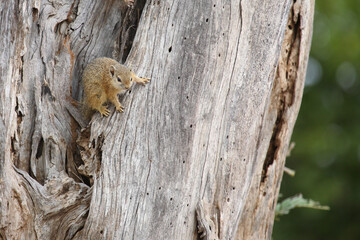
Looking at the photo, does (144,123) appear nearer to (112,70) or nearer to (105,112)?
(105,112)

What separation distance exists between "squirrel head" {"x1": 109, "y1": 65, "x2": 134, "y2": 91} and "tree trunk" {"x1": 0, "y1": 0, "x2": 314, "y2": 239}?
0.09m

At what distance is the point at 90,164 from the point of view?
5035 millimetres

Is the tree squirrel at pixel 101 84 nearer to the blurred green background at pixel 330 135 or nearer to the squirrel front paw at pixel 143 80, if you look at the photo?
the squirrel front paw at pixel 143 80

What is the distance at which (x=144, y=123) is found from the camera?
16.4ft

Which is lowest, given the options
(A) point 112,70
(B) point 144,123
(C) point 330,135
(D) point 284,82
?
(B) point 144,123

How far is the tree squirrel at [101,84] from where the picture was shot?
208 inches

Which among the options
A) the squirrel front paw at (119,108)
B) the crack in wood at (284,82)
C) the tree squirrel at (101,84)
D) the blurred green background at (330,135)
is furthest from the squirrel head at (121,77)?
the blurred green background at (330,135)

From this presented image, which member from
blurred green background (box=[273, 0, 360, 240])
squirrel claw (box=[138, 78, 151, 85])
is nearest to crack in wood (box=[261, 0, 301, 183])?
squirrel claw (box=[138, 78, 151, 85])

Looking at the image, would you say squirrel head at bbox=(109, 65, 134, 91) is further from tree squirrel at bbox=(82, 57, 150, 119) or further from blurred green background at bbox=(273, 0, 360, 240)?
blurred green background at bbox=(273, 0, 360, 240)

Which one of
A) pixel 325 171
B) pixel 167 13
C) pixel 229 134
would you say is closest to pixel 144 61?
pixel 167 13

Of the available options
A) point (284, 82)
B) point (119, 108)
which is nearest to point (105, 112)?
point (119, 108)

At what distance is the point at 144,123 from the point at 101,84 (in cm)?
74

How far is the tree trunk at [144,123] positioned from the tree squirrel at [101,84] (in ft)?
0.48

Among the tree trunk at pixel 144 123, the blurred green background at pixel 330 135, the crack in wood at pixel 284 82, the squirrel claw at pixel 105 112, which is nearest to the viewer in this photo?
the tree trunk at pixel 144 123
